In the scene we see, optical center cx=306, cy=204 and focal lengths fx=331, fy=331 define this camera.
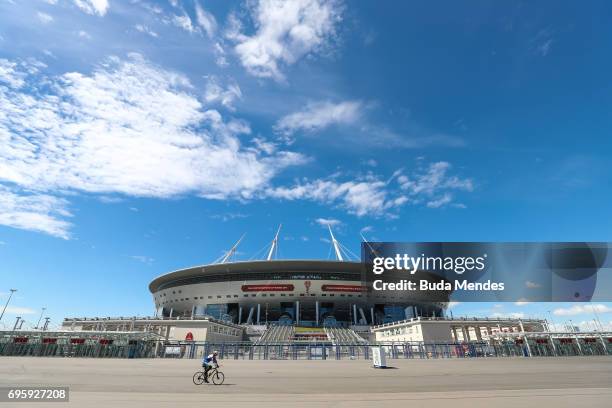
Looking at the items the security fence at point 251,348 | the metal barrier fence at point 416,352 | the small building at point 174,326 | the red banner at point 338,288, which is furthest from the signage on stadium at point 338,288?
the metal barrier fence at point 416,352

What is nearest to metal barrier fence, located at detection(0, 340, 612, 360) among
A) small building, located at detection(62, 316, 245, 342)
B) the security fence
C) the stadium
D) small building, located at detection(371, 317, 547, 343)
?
the security fence

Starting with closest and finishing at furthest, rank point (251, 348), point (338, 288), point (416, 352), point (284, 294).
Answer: point (251, 348) < point (416, 352) < point (338, 288) < point (284, 294)

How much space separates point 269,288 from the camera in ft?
277

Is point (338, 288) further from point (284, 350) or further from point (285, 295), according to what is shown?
point (284, 350)

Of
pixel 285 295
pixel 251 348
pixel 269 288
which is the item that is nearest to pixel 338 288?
pixel 285 295

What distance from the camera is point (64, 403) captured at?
29.6 ft

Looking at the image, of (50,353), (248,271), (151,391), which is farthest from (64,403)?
(248,271)

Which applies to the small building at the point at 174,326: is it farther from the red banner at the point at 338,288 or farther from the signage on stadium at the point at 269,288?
the red banner at the point at 338,288

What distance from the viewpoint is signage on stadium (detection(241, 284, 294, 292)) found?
277 feet

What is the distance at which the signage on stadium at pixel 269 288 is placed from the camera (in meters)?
84.3

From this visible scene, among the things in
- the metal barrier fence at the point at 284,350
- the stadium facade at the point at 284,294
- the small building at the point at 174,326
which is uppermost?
the stadium facade at the point at 284,294

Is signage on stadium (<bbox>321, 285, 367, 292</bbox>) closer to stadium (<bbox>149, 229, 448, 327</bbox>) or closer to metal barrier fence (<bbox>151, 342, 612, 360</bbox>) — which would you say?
stadium (<bbox>149, 229, 448, 327</bbox>)

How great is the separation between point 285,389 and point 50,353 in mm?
36874

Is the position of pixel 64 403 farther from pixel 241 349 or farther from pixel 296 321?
pixel 296 321
